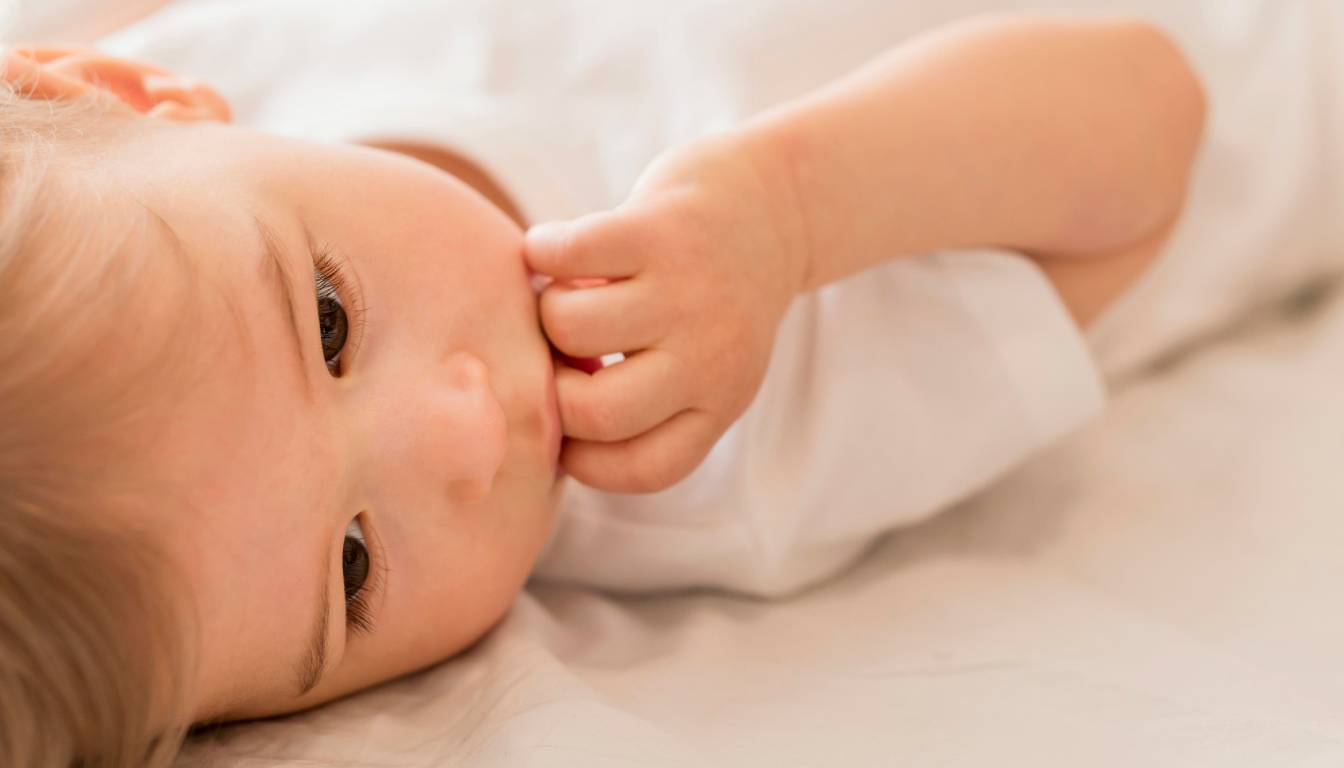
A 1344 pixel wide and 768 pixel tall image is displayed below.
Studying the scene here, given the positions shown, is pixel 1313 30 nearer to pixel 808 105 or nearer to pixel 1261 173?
pixel 1261 173

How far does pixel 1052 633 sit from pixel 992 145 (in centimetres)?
39

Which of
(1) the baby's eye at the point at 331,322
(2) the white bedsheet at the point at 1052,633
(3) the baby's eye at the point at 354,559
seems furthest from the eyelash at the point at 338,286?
(2) the white bedsheet at the point at 1052,633

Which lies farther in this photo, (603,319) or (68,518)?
(603,319)

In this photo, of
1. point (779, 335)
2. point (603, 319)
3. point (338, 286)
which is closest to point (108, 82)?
point (338, 286)

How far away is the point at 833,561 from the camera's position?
39.4 inches

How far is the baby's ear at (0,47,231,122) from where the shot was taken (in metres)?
0.82

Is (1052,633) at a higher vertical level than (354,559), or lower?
lower

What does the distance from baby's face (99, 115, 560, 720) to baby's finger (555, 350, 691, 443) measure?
2cm

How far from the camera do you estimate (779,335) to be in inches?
38.9

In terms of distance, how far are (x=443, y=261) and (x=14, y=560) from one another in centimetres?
29

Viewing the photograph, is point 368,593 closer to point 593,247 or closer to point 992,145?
point 593,247

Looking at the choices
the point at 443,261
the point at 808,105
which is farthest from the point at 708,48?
the point at 443,261

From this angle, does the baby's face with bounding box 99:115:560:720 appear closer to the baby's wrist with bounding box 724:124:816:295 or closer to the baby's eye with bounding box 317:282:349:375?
the baby's eye with bounding box 317:282:349:375

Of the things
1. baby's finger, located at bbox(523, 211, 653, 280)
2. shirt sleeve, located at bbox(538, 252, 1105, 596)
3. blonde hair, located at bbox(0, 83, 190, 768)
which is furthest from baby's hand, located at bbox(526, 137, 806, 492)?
blonde hair, located at bbox(0, 83, 190, 768)
